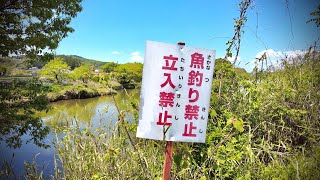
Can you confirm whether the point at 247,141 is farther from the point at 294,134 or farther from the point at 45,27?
the point at 45,27

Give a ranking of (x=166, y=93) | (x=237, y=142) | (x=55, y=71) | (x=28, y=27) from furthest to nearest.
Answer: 1. (x=55, y=71)
2. (x=28, y=27)
3. (x=237, y=142)
4. (x=166, y=93)

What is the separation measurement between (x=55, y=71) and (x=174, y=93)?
26.2 m

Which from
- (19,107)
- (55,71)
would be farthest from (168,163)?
(55,71)

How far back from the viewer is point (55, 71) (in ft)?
81.9

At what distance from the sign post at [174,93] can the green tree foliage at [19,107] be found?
15.1 ft

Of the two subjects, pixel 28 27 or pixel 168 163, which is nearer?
pixel 168 163

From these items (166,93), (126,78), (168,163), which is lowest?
(168,163)

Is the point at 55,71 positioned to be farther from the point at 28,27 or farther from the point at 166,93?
the point at 166,93

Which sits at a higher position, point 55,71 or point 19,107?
point 55,71

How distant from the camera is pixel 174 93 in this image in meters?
1.36

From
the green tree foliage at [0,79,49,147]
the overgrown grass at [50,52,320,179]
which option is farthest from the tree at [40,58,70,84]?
the overgrown grass at [50,52,320,179]

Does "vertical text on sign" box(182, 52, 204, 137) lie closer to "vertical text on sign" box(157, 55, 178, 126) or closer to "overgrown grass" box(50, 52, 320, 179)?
"vertical text on sign" box(157, 55, 178, 126)

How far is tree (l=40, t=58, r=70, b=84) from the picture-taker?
2420cm

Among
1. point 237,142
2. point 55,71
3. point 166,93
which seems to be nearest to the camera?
point 166,93
